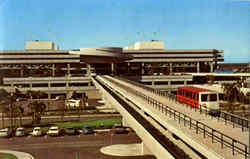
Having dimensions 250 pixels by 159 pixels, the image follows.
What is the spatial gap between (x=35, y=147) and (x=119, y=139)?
7.98 metres

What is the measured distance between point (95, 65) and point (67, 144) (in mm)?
61946

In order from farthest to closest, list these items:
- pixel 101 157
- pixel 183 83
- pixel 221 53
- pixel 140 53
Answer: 1. pixel 221 53
2. pixel 140 53
3. pixel 183 83
4. pixel 101 157

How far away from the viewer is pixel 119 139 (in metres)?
31.0

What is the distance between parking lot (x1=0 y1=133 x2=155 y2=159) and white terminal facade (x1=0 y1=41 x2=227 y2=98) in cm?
4233

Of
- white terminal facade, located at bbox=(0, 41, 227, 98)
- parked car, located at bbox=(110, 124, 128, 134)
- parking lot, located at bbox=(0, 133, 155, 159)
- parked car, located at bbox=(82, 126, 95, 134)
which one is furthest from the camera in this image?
white terminal facade, located at bbox=(0, 41, 227, 98)

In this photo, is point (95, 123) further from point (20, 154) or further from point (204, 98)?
point (204, 98)

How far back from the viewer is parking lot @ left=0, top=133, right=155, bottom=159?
25.8 m

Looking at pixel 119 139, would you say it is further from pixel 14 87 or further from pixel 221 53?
pixel 221 53

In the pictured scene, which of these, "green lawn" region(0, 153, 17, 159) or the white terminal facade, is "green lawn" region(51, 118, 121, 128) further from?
the white terminal facade

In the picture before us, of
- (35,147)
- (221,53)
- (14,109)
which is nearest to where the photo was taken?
(35,147)

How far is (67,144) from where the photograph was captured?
29.1m

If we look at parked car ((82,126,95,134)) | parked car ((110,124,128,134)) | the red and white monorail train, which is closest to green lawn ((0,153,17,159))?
parked car ((82,126,95,134))

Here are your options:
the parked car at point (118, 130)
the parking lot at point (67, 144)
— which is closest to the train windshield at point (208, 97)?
the parking lot at point (67, 144)

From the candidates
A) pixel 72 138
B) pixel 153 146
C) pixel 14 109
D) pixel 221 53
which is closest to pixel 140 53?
pixel 221 53
